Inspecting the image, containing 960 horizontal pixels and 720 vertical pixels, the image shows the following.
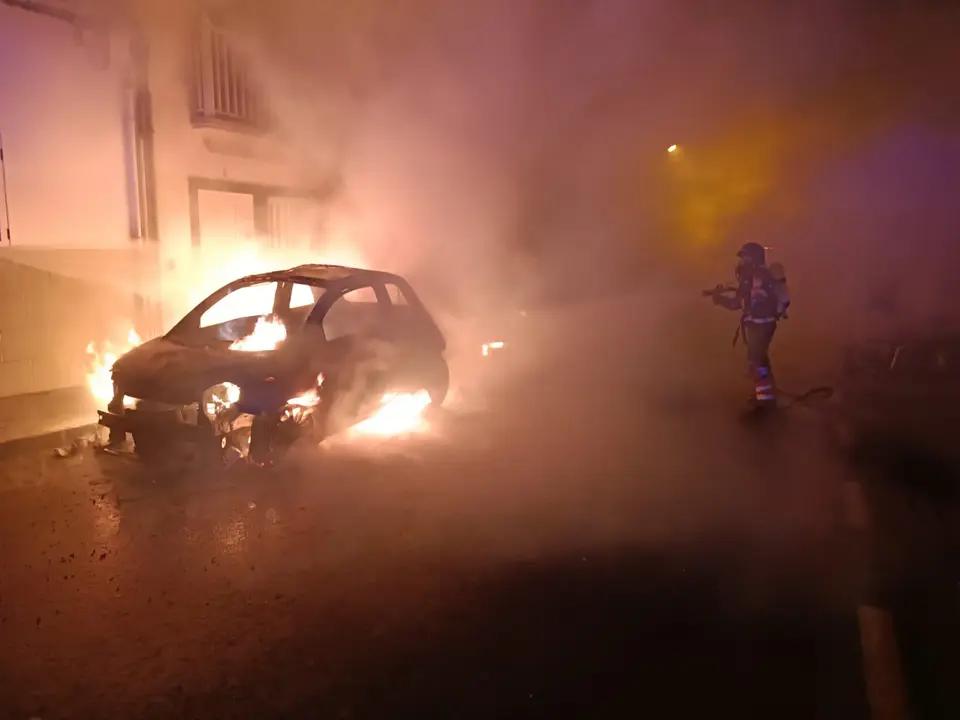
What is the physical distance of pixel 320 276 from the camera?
6.49m

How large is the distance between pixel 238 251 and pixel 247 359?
488cm

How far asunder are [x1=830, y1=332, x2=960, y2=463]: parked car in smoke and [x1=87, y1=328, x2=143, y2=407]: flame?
21.5ft

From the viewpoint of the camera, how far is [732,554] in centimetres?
399

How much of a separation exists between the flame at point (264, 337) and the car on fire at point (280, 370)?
1 centimetres

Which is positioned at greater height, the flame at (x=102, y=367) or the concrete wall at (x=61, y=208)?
the concrete wall at (x=61, y=208)

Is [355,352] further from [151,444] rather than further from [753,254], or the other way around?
[753,254]

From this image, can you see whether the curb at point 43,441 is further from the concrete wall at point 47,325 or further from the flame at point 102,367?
the concrete wall at point 47,325

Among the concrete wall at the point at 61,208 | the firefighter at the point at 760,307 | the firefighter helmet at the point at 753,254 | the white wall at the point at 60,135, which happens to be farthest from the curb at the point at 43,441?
the firefighter helmet at the point at 753,254

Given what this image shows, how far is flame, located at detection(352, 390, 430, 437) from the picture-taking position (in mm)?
6562

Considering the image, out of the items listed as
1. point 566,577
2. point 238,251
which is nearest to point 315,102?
point 238,251

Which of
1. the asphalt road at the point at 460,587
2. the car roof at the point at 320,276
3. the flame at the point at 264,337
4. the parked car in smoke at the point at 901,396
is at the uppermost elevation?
the car roof at the point at 320,276

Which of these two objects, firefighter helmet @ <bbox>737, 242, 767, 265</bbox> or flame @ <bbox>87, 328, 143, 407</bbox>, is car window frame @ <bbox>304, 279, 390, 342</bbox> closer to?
flame @ <bbox>87, 328, 143, 407</bbox>

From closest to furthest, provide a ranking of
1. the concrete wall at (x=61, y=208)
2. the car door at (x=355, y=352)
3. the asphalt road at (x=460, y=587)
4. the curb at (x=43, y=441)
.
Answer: the asphalt road at (x=460, y=587), the car door at (x=355, y=352), the curb at (x=43, y=441), the concrete wall at (x=61, y=208)

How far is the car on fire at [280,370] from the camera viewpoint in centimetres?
534
